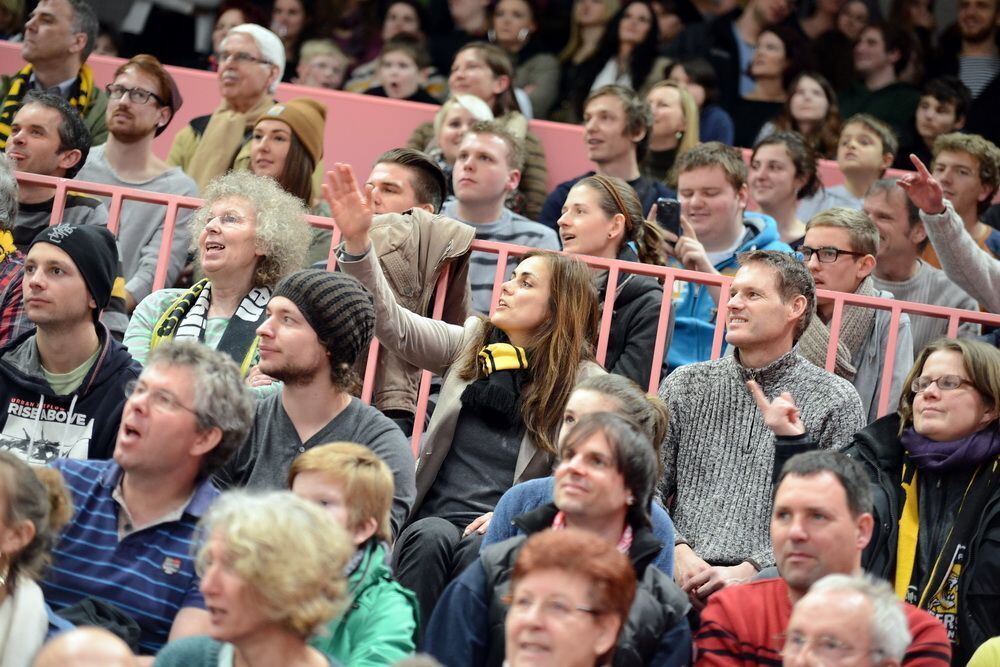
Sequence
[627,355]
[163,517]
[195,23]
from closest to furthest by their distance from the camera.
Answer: [163,517], [627,355], [195,23]

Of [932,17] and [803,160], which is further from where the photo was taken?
[932,17]

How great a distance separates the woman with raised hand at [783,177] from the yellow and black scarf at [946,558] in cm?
265

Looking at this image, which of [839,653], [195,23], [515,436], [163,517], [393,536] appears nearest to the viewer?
[839,653]

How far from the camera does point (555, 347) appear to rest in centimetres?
494

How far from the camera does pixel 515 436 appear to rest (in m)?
4.88

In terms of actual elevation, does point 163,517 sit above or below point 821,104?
below

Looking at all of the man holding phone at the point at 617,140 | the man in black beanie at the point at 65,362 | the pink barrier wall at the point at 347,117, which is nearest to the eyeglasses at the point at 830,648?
the man in black beanie at the point at 65,362

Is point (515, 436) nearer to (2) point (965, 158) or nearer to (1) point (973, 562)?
(1) point (973, 562)

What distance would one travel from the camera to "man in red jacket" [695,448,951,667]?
385cm

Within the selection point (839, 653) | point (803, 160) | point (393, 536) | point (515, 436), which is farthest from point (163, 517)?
point (803, 160)

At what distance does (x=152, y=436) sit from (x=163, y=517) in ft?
0.66

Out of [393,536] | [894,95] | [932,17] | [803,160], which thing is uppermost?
[932,17]

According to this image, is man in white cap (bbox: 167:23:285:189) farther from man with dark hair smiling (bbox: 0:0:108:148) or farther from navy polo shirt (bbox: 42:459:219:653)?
navy polo shirt (bbox: 42:459:219:653)

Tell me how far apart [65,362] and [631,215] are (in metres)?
2.23
